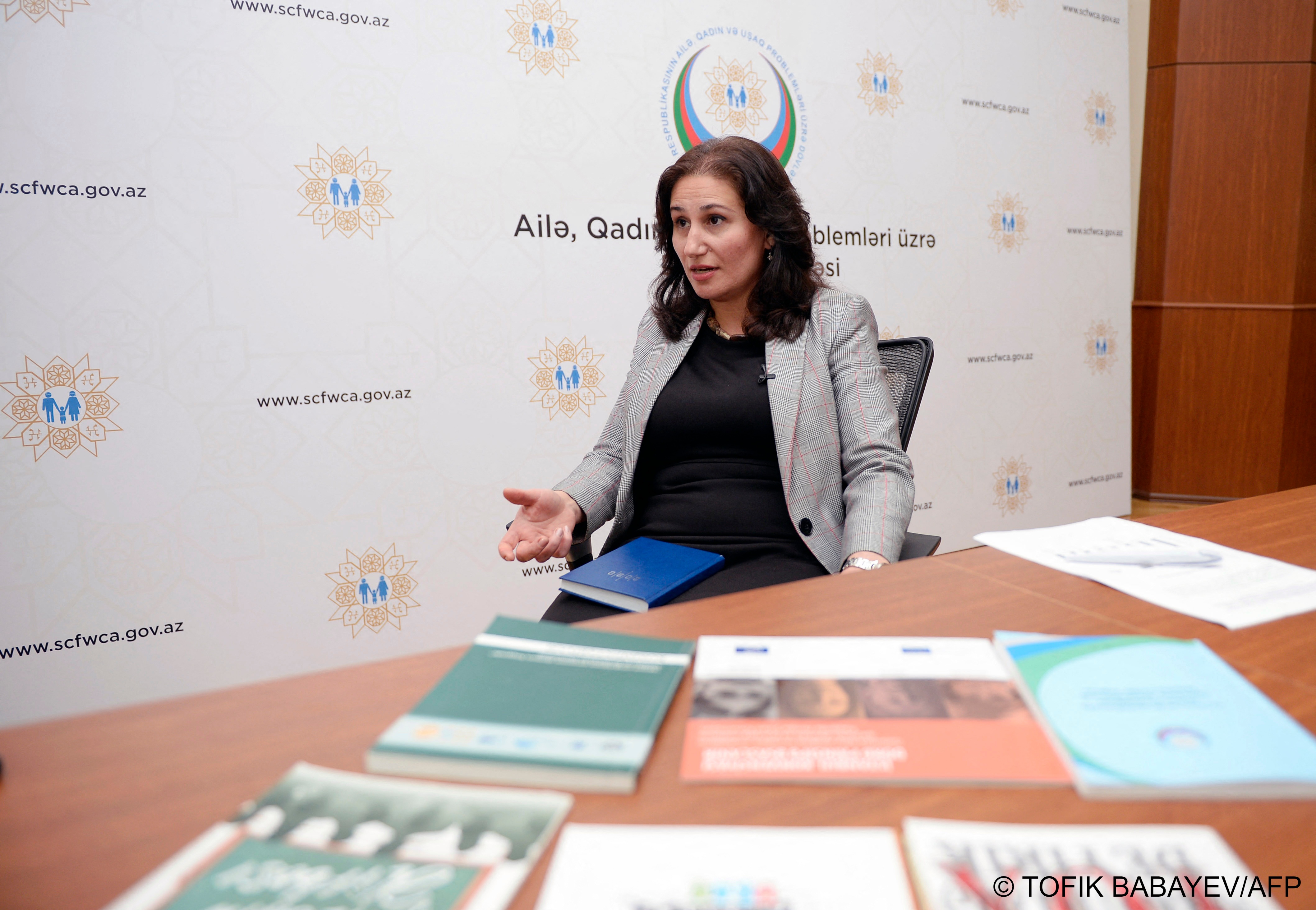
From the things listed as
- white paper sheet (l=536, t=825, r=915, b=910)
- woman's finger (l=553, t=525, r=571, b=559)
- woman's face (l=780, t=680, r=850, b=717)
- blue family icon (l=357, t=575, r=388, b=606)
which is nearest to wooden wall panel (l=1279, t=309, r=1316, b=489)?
woman's finger (l=553, t=525, r=571, b=559)

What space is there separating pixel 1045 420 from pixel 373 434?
10.3 ft

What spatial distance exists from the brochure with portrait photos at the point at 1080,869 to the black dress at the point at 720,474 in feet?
3.30

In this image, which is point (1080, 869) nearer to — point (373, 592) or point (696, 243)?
point (696, 243)

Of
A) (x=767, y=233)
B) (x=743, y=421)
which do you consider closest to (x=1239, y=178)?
(x=767, y=233)

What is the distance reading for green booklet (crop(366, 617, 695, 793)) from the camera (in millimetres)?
592

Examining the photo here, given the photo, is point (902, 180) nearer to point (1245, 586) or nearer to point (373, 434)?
point (373, 434)

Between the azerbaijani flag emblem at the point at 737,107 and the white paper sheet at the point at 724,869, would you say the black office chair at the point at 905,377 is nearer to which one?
the white paper sheet at the point at 724,869

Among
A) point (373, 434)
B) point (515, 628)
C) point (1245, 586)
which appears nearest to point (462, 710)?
point (515, 628)

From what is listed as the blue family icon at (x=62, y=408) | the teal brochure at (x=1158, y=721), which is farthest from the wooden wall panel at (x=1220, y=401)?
the blue family icon at (x=62, y=408)

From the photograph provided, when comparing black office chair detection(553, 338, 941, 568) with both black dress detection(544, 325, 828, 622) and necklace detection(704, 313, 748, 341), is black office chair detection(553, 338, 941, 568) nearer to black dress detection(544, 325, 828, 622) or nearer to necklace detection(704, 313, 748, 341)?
black dress detection(544, 325, 828, 622)

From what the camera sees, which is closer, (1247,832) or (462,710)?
(1247,832)

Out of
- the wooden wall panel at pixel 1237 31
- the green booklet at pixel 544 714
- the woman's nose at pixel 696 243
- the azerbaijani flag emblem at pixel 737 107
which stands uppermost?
the wooden wall panel at pixel 1237 31

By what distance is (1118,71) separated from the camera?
A: 3959 millimetres

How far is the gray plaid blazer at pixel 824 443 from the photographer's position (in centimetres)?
161
